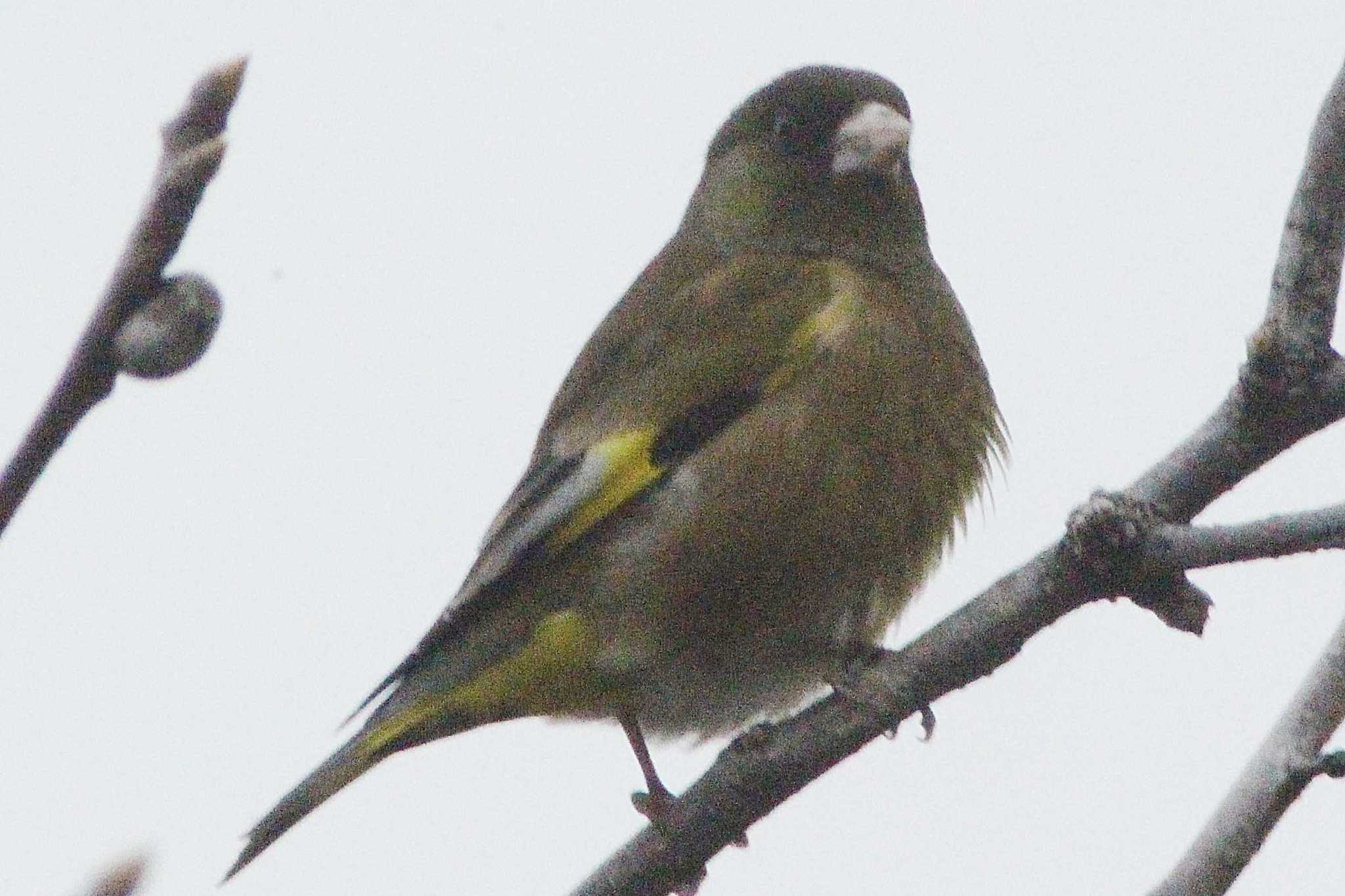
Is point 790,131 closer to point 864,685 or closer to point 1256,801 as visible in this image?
point 864,685

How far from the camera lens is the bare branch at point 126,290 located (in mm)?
1126

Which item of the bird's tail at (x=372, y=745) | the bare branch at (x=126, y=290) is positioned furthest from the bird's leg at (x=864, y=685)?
the bare branch at (x=126, y=290)

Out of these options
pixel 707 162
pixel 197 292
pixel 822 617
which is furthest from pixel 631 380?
pixel 197 292

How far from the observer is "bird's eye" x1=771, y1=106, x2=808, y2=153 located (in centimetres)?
480

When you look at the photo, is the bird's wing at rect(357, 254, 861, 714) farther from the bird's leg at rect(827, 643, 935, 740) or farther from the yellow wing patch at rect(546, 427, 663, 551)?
the bird's leg at rect(827, 643, 935, 740)

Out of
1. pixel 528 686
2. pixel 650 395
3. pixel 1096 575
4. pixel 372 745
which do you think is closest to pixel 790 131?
pixel 650 395

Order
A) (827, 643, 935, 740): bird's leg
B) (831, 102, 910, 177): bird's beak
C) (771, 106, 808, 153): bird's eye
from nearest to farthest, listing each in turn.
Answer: (827, 643, 935, 740): bird's leg < (831, 102, 910, 177): bird's beak < (771, 106, 808, 153): bird's eye

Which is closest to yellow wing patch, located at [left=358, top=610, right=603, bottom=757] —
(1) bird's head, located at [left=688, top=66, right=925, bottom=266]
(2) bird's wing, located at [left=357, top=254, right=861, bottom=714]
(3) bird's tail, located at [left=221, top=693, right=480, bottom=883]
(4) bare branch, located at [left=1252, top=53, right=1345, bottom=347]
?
(3) bird's tail, located at [left=221, top=693, right=480, bottom=883]

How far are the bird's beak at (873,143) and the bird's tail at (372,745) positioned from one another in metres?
1.79

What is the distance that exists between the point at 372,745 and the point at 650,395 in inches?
41.3

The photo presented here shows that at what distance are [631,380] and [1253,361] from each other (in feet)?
6.53

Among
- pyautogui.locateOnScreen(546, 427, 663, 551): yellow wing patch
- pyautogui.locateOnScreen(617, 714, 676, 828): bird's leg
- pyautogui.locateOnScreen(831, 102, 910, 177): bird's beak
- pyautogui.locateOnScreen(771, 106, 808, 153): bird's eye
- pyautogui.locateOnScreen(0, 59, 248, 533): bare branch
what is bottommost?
pyautogui.locateOnScreen(617, 714, 676, 828): bird's leg

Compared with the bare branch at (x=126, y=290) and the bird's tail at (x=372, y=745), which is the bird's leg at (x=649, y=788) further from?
the bare branch at (x=126, y=290)

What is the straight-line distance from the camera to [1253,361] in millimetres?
2426
